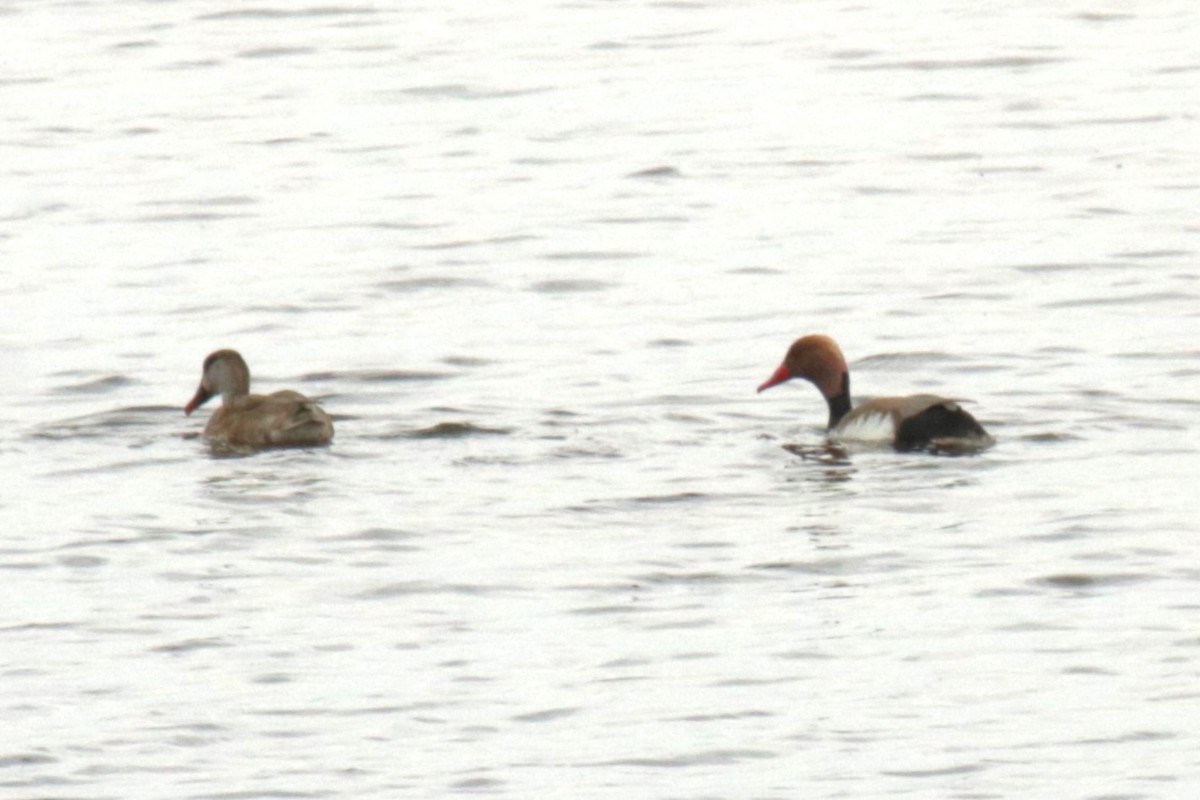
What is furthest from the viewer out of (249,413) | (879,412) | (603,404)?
(603,404)

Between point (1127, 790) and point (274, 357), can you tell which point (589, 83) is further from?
point (1127, 790)

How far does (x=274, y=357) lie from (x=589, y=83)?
30.8ft

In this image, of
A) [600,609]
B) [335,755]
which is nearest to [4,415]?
[600,609]

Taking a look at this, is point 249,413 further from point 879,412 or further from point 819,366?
point 879,412

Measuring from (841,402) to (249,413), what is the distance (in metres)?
2.87

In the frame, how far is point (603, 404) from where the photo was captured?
15.0m

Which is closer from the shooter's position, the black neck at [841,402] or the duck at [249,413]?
the duck at [249,413]

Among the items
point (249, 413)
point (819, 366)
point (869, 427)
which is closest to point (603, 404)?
point (819, 366)

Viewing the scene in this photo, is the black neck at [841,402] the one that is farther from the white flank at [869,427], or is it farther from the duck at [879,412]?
the white flank at [869,427]

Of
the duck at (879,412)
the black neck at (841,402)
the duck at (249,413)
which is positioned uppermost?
the duck at (249,413)

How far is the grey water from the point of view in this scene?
Result: 9.55 metres

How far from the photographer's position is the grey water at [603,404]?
9.55 metres

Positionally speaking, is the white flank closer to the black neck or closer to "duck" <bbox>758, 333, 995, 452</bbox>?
"duck" <bbox>758, 333, 995, 452</bbox>

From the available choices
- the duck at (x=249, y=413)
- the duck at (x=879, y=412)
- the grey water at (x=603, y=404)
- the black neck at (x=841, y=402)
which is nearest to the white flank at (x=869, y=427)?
the duck at (x=879, y=412)
